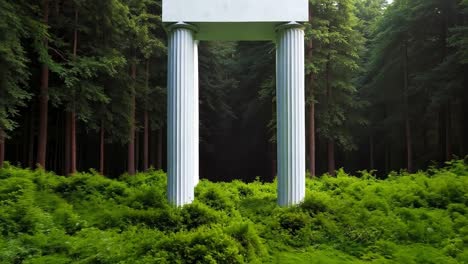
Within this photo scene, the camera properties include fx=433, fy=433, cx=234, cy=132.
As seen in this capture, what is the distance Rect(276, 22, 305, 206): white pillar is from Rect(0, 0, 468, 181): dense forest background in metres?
8.74

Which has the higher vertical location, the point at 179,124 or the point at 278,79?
the point at 278,79

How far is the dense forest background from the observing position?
1744cm

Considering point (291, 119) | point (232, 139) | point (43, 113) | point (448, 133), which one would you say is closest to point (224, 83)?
point (232, 139)

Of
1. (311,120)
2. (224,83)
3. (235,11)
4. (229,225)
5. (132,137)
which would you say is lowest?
(229,225)

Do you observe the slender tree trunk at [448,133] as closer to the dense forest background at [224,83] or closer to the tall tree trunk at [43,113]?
the dense forest background at [224,83]

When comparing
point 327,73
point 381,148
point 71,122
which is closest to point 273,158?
point 327,73

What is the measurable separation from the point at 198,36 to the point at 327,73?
1238cm

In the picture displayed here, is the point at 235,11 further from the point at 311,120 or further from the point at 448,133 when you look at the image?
the point at 448,133

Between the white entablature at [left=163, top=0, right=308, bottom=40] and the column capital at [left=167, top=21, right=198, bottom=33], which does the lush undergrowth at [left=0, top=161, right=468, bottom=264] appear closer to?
the column capital at [left=167, top=21, right=198, bottom=33]

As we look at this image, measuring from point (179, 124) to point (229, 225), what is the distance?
300 centimetres

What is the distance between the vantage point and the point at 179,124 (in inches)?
437

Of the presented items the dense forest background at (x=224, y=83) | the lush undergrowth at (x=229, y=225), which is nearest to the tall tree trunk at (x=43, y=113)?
the dense forest background at (x=224, y=83)

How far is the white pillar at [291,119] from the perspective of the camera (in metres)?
11.1

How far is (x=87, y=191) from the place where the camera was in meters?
13.1
